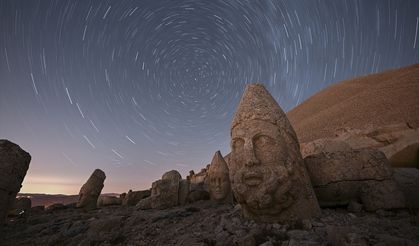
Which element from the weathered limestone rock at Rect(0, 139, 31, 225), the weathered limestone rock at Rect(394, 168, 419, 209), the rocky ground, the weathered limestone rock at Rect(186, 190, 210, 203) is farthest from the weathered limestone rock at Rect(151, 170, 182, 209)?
the weathered limestone rock at Rect(394, 168, 419, 209)

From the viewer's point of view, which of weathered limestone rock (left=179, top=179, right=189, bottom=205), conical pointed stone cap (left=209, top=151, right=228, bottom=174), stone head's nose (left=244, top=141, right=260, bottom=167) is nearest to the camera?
stone head's nose (left=244, top=141, right=260, bottom=167)

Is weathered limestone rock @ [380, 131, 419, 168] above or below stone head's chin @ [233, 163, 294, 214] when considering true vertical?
above

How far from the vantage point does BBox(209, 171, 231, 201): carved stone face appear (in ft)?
33.5

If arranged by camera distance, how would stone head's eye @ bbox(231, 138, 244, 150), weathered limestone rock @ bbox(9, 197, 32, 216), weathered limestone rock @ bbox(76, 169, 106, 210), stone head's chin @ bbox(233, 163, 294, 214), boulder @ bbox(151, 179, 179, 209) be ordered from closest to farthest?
stone head's chin @ bbox(233, 163, 294, 214), stone head's eye @ bbox(231, 138, 244, 150), boulder @ bbox(151, 179, 179, 209), weathered limestone rock @ bbox(9, 197, 32, 216), weathered limestone rock @ bbox(76, 169, 106, 210)

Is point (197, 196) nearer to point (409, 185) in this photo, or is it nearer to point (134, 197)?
point (134, 197)

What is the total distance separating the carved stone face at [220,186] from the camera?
1020 cm

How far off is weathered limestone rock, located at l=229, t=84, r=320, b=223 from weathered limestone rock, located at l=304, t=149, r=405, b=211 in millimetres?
1028

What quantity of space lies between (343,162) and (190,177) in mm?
22951

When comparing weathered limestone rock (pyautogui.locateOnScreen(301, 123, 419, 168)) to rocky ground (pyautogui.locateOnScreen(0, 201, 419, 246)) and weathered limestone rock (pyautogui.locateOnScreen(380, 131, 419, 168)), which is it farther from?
rocky ground (pyautogui.locateOnScreen(0, 201, 419, 246))

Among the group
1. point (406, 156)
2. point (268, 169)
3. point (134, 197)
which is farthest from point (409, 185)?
point (134, 197)

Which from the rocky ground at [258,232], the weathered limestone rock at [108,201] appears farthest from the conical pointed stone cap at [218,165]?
the weathered limestone rock at [108,201]

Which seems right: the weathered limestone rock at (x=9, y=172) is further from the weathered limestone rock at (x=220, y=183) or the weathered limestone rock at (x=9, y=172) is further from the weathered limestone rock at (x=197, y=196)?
the weathered limestone rock at (x=197, y=196)

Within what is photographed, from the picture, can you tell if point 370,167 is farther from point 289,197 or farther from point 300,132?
point 300,132

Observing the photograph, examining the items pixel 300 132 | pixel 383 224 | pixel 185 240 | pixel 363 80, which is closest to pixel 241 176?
pixel 185 240
